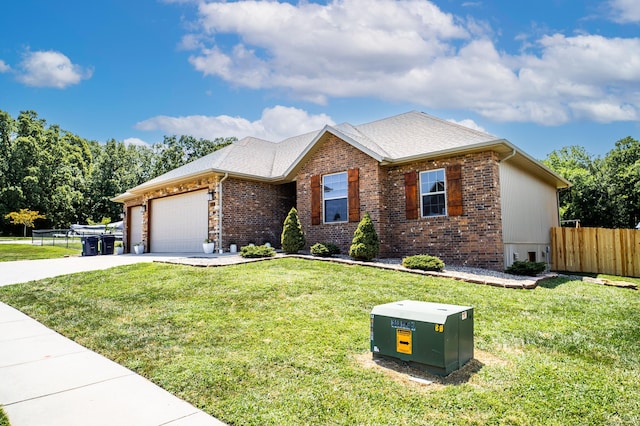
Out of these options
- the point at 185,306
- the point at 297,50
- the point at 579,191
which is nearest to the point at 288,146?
the point at 297,50

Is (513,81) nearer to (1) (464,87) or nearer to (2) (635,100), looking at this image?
(1) (464,87)

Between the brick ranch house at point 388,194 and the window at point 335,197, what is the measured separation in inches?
1.4

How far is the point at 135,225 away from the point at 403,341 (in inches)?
795

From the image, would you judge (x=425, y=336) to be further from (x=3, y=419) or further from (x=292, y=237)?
(x=292, y=237)

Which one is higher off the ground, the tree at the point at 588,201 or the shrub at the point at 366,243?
the tree at the point at 588,201

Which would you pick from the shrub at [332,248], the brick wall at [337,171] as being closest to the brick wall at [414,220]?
the brick wall at [337,171]

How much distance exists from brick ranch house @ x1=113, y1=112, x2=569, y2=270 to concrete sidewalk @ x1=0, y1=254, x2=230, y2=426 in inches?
361

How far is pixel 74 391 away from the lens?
3.56 m

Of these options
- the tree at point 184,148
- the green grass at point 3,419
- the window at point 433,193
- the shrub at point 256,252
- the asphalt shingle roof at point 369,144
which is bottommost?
the green grass at point 3,419

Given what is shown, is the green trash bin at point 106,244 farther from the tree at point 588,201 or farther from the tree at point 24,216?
the tree at point 588,201

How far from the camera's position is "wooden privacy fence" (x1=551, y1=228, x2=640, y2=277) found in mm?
12914

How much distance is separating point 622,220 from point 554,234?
1482cm

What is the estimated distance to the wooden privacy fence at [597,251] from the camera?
12914 millimetres

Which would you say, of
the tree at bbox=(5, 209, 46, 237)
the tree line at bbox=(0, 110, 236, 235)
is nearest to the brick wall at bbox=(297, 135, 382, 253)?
the tree line at bbox=(0, 110, 236, 235)
